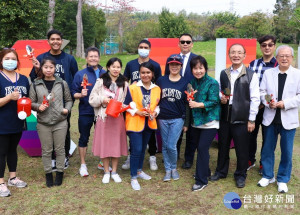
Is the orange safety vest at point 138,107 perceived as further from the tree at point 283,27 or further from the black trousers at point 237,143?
the tree at point 283,27

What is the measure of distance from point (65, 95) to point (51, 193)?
4.46ft

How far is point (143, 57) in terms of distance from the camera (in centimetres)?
446

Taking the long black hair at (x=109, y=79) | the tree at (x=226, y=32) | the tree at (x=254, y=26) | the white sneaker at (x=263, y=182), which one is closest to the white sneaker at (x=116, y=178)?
the long black hair at (x=109, y=79)

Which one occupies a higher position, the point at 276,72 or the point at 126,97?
the point at 276,72

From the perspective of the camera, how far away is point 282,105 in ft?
11.9

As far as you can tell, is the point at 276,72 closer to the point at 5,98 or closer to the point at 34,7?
the point at 5,98

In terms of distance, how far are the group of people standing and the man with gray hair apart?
12 millimetres

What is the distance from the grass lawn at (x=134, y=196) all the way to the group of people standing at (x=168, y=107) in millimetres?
149

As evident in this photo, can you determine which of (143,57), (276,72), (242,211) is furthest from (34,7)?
(242,211)

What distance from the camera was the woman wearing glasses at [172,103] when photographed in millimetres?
3936

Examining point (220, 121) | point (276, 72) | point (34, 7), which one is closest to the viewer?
point (276, 72)

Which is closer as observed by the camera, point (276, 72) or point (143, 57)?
point (276, 72)

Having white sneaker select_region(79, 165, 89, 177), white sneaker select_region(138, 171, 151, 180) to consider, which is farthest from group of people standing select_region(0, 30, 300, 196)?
white sneaker select_region(79, 165, 89, 177)

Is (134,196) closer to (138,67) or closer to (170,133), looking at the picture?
(170,133)
